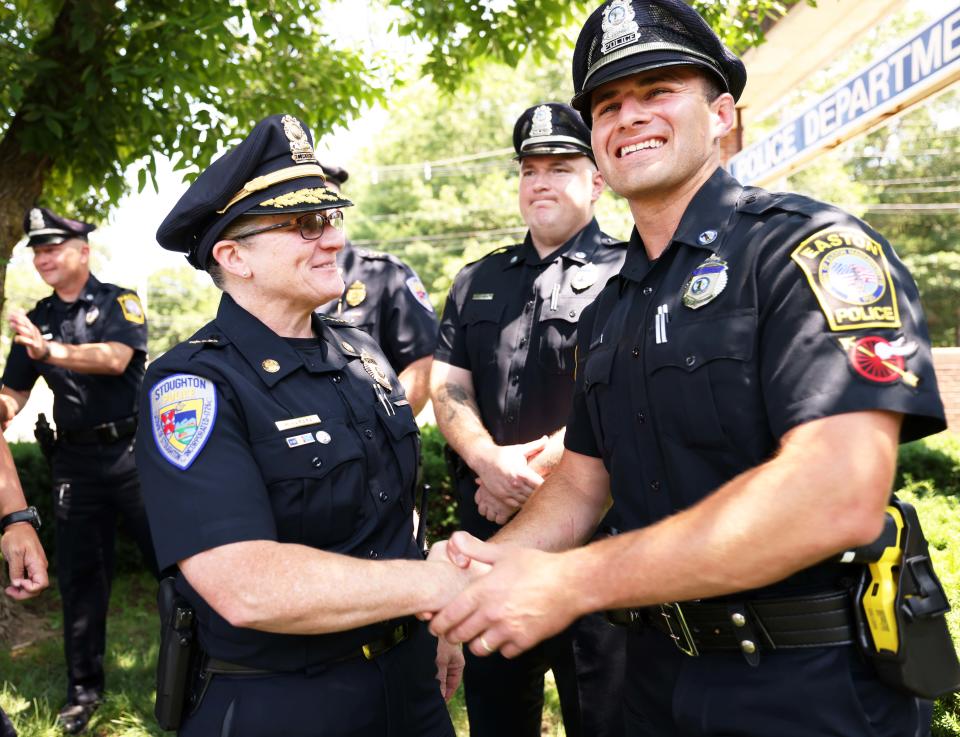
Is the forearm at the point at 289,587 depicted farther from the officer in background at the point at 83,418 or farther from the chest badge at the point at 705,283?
the officer in background at the point at 83,418

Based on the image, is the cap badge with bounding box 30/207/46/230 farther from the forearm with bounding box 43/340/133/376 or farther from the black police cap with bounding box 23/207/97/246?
the forearm with bounding box 43/340/133/376

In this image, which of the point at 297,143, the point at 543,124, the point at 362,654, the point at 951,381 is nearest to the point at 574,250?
the point at 543,124

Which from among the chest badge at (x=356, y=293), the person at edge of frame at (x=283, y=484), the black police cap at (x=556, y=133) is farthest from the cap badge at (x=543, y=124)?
the person at edge of frame at (x=283, y=484)

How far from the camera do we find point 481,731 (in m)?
3.45

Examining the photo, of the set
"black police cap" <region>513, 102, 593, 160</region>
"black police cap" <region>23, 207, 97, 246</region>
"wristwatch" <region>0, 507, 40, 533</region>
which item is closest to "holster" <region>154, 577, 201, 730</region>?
"wristwatch" <region>0, 507, 40, 533</region>

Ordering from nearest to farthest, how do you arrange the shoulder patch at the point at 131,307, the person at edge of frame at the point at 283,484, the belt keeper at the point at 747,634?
the belt keeper at the point at 747,634, the person at edge of frame at the point at 283,484, the shoulder patch at the point at 131,307

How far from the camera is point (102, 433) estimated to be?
4891mm

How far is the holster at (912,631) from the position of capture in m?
1.70

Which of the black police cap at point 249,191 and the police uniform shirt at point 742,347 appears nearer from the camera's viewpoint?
the police uniform shirt at point 742,347

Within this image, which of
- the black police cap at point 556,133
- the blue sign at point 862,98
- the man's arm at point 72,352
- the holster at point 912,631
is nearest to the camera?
the holster at point 912,631

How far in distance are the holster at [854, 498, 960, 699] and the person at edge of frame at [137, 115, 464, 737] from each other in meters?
0.93

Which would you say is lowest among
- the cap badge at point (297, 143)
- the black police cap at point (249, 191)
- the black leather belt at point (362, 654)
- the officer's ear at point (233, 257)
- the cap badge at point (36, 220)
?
the black leather belt at point (362, 654)

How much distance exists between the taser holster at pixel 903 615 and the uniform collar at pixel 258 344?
135cm

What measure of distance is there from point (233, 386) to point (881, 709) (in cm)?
155
